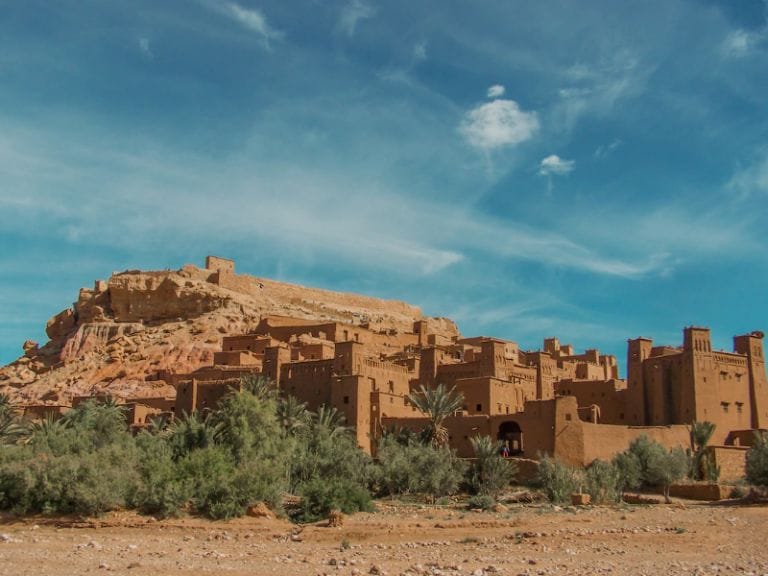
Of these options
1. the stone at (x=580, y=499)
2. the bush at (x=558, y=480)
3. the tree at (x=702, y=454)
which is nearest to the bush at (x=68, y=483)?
the bush at (x=558, y=480)

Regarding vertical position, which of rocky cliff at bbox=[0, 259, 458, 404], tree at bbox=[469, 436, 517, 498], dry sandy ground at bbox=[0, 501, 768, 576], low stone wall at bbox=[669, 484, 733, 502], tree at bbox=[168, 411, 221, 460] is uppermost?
rocky cliff at bbox=[0, 259, 458, 404]

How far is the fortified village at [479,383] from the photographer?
125ft

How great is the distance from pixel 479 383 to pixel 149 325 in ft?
90.7

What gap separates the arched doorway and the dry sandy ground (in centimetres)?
775

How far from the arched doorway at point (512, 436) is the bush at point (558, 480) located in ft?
13.6

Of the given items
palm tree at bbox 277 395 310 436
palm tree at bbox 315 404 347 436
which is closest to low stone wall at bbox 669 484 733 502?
palm tree at bbox 315 404 347 436

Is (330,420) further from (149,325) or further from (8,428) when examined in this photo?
(149,325)

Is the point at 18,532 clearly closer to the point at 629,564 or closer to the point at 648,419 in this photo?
the point at 629,564

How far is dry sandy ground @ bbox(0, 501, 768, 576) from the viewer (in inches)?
824

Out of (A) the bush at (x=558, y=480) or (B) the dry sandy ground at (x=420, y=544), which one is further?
(A) the bush at (x=558, y=480)

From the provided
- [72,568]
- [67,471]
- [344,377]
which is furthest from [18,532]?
[344,377]

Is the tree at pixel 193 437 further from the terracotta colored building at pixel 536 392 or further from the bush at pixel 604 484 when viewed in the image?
the bush at pixel 604 484

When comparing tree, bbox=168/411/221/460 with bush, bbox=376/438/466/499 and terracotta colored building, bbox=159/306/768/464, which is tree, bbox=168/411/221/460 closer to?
bush, bbox=376/438/466/499

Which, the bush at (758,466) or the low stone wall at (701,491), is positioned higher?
the bush at (758,466)
